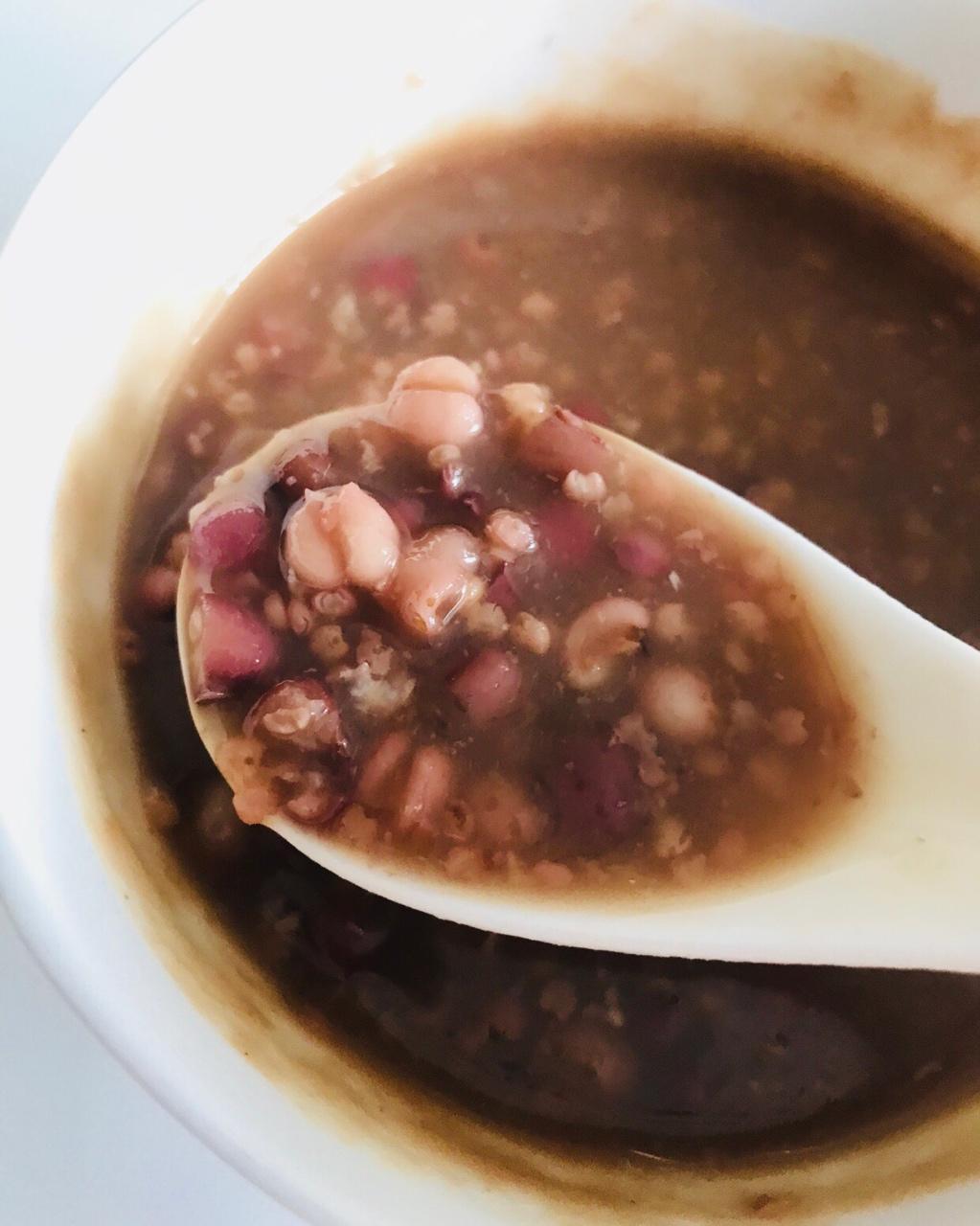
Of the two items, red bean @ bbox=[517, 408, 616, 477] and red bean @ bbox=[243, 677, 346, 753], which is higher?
red bean @ bbox=[517, 408, 616, 477]

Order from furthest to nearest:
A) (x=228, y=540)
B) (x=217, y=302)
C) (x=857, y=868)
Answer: (x=217, y=302) → (x=228, y=540) → (x=857, y=868)

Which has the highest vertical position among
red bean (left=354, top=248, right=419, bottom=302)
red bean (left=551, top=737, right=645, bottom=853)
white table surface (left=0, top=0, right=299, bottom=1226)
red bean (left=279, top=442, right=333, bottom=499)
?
red bean (left=354, top=248, right=419, bottom=302)

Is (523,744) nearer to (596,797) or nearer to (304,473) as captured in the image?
(596,797)

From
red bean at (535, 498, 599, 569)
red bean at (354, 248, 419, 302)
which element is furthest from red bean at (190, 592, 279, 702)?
red bean at (354, 248, 419, 302)

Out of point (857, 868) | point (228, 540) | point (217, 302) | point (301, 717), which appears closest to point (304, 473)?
point (228, 540)

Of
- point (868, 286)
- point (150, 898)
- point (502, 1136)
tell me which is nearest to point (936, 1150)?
point (502, 1136)

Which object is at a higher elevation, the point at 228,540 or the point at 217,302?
the point at 217,302

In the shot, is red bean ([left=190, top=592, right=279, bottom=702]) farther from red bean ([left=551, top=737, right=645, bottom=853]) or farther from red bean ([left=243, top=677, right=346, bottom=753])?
red bean ([left=551, top=737, right=645, bottom=853])
